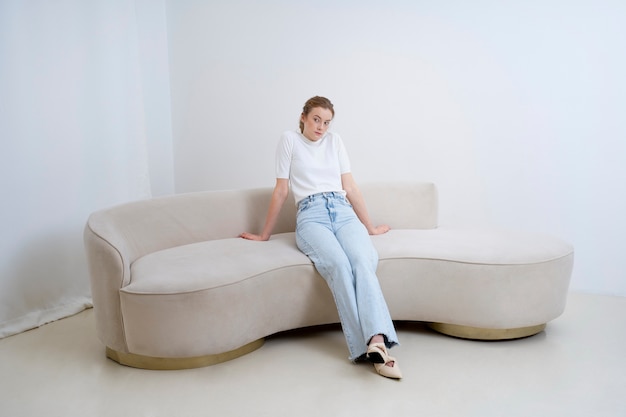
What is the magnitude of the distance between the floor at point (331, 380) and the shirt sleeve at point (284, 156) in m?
0.81

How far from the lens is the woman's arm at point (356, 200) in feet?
10.8

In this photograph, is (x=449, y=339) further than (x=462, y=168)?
No

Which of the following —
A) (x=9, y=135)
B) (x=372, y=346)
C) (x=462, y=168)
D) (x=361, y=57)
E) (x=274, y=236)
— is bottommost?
(x=372, y=346)

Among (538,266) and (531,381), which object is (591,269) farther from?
(531,381)

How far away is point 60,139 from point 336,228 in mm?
1638

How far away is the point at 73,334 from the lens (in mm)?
3133

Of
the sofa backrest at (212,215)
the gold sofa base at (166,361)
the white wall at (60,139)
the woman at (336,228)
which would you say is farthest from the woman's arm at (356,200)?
the white wall at (60,139)

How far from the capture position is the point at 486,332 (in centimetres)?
296

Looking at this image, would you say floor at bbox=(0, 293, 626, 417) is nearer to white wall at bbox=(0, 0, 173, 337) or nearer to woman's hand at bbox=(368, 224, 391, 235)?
Answer: white wall at bbox=(0, 0, 173, 337)

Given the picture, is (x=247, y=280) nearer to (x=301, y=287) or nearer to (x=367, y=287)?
(x=301, y=287)

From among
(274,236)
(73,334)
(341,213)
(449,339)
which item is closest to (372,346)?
(449,339)

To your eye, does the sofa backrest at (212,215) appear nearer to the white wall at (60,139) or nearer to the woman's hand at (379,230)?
the woman's hand at (379,230)

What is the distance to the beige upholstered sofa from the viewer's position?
261 centimetres

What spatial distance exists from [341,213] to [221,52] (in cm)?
200
